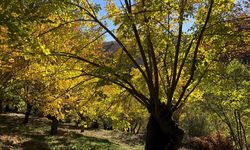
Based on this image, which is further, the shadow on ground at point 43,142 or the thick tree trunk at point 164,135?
the shadow on ground at point 43,142

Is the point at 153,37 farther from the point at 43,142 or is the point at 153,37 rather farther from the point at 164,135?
the point at 43,142

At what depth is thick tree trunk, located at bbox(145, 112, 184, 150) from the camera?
974 centimetres

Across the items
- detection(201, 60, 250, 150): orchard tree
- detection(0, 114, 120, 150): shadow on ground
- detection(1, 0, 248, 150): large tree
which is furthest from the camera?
detection(0, 114, 120, 150): shadow on ground

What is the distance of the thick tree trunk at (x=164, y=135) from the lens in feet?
32.0

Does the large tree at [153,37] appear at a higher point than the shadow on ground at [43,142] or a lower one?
higher

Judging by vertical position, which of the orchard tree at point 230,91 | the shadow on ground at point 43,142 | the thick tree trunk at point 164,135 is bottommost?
the shadow on ground at point 43,142

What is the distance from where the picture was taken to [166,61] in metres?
12.1

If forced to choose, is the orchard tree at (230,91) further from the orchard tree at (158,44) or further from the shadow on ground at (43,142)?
the shadow on ground at (43,142)

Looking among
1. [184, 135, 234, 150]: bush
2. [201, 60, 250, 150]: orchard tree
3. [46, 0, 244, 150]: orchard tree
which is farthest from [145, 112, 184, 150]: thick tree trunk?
[184, 135, 234, 150]: bush

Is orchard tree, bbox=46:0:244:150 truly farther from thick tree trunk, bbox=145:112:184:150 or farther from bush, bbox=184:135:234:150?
bush, bbox=184:135:234:150

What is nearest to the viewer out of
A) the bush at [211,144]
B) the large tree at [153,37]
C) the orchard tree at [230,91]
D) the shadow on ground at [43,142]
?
the large tree at [153,37]

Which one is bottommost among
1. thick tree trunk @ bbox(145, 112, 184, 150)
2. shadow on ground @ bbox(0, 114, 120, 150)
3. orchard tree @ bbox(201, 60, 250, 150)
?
shadow on ground @ bbox(0, 114, 120, 150)

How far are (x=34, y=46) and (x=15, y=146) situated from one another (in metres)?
Answer: 12.4

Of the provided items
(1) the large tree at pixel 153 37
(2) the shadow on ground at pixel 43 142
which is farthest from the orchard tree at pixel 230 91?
(2) the shadow on ground at pixel 43 142
